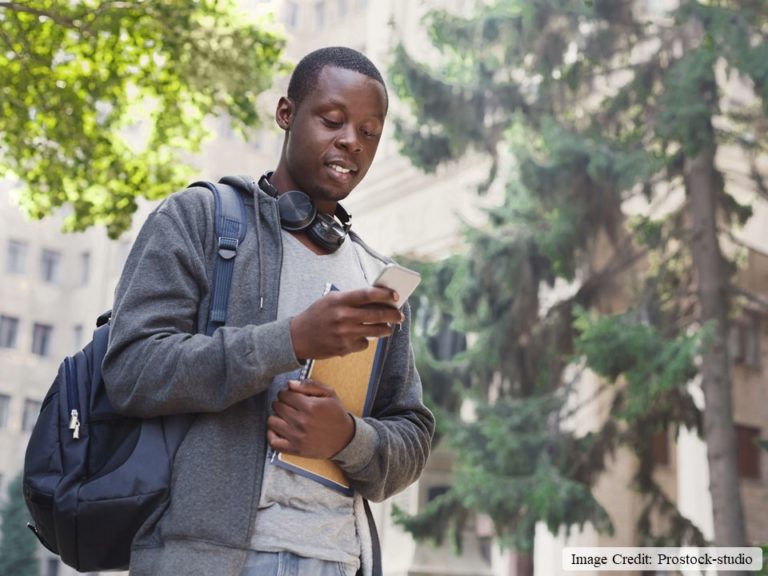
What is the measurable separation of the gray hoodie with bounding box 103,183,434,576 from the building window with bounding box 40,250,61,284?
4273cm

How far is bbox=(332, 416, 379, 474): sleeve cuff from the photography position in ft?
6.75

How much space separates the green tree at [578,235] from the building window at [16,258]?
29.0 m

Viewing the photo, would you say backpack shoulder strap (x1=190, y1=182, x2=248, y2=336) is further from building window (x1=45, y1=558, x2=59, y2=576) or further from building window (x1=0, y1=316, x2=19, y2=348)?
building window (x1=0, y1=316, x2=19, y2=348)

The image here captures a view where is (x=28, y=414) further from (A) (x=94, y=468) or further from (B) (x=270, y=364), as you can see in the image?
(B) (x=270, y=364)

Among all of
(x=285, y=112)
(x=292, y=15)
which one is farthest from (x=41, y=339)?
(x=285, y=112)

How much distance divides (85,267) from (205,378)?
143 ft

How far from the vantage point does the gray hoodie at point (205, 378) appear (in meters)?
1.91

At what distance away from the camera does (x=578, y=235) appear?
1589cm

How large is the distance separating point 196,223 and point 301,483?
0.51 m

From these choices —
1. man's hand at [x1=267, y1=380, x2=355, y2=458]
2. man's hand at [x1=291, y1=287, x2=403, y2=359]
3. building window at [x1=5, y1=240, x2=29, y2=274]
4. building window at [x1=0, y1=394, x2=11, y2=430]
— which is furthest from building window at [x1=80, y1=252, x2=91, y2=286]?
man's hand at [x1=291, y1=287, x2=403, y2=359]

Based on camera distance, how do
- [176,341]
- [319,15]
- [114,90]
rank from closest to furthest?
1. [176,341]
2. [114,90]
3. [319,15]

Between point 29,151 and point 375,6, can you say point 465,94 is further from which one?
point 375,6

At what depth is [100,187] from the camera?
10.3 m

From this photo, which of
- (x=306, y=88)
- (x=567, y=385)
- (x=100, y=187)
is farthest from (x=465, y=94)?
(x=306, y=88)
